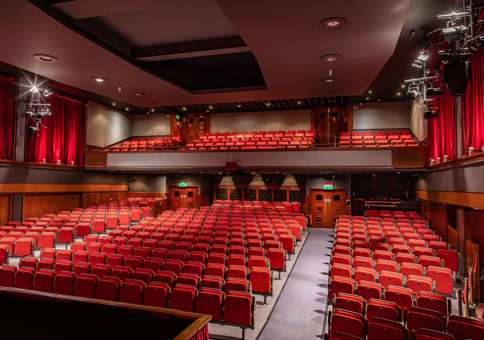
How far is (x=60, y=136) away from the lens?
1291 cm

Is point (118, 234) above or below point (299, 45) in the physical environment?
below

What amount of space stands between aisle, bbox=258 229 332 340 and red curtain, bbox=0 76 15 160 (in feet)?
32.8

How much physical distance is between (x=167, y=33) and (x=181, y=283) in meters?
6.30

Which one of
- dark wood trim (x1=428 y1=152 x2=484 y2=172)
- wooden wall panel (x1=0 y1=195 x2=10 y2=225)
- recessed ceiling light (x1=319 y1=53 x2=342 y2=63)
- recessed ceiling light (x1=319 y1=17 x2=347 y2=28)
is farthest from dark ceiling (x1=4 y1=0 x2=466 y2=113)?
wooden wall panel (x1=0 y1=195 x2=10 y2=225)

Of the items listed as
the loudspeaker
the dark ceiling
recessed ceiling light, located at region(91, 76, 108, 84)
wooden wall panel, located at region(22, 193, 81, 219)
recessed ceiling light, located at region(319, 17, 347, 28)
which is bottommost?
wooden wall panel, located at region(22, 193, 81, 219)

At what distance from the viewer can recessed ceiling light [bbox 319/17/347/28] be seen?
5.88 m

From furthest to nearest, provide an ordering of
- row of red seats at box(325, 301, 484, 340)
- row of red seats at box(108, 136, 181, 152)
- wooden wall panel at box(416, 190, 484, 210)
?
row of red seats at box(108, 136, 181, 152) < wooden wall panel at box(416, 190, 484, 210) < row of red seats at box(325, 301, 484, 340)

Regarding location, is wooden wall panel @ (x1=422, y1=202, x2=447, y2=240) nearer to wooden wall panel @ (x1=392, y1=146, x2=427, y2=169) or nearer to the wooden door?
wooden wall panel @ (x1=392, y1=146, x2=427, y2=169)

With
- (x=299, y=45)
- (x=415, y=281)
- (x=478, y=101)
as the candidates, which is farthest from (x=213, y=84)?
(x=415, y=281)

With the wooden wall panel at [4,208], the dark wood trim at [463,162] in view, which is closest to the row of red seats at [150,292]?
the dark wood trim at [463,162]

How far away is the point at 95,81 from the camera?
9.96 m

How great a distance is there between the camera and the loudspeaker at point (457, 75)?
15.6 feet

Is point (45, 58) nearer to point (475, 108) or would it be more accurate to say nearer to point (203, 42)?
point (203, 42)

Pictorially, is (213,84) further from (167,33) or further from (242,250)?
(242,250)
